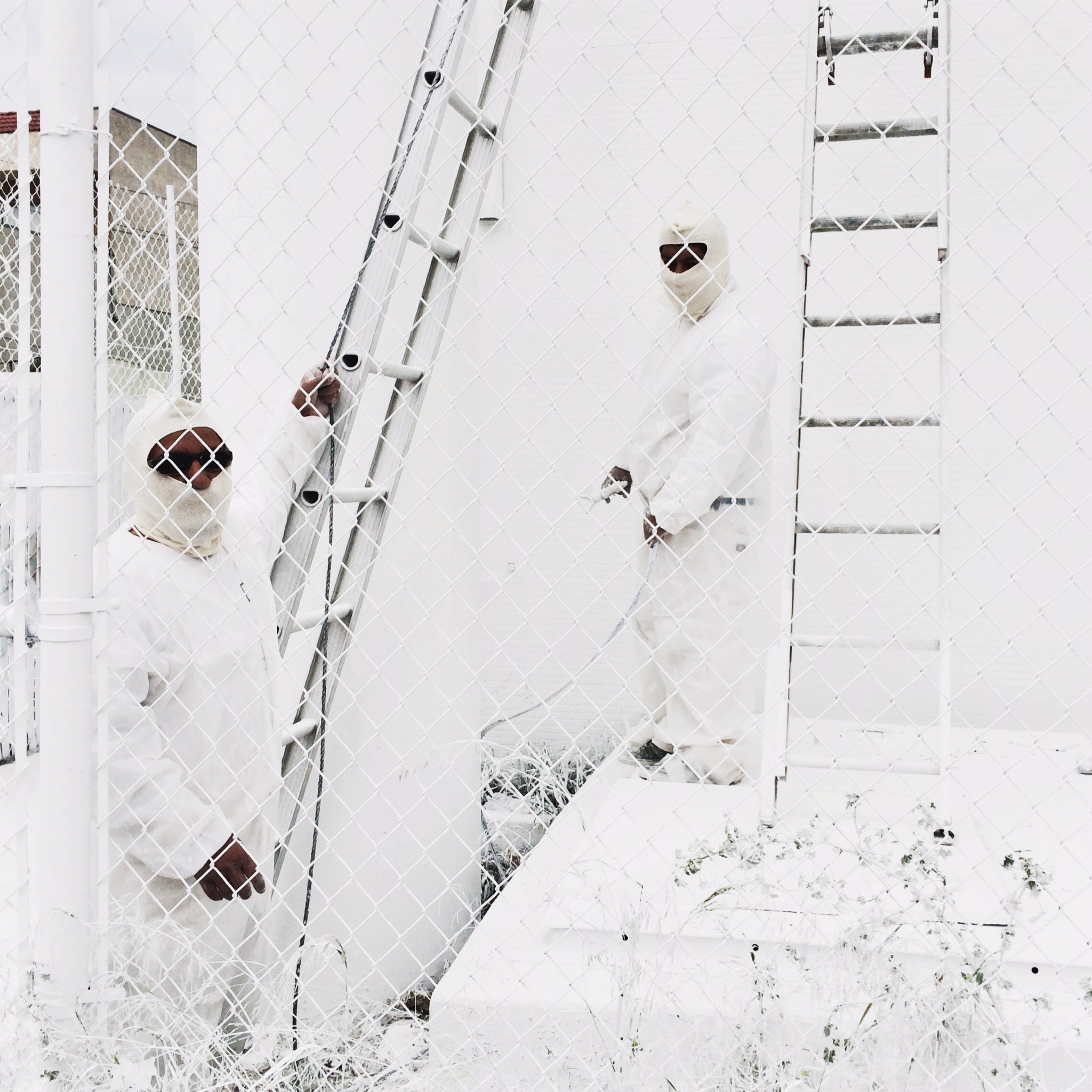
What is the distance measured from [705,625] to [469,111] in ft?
6.09

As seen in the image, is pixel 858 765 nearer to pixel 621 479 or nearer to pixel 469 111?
pixel 621 479

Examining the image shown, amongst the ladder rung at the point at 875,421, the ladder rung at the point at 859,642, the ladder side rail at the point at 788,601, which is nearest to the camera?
the ladder side rail at the point at 788,601

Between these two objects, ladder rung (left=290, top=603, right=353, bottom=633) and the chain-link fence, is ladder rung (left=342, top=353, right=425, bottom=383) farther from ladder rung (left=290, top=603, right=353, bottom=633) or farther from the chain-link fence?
ladder rung (left=290, top=603, right=353, bottom=633)

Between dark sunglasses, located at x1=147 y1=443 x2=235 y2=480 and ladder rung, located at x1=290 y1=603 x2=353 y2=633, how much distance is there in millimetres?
362

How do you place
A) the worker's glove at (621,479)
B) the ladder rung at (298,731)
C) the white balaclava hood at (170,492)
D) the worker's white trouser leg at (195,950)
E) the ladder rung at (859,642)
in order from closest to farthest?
the worker's white trouser leg at (195,950), the white balaclava hood at (170,492), the ladder rung at (298,731), the ladder rung at (859,642), the worker's glove at (621,479)

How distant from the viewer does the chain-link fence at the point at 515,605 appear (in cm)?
191

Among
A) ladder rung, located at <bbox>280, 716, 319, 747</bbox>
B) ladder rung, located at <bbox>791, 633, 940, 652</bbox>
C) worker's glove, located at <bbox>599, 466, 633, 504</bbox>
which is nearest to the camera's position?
ladder rung, located at <bbox>280, 716, 319, 747</bbox>

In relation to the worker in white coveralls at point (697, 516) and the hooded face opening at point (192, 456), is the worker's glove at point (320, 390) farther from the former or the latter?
the worker in white coveralls at point (697, 516)

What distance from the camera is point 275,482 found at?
250 cm

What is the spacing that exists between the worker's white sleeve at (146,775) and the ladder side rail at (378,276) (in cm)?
29

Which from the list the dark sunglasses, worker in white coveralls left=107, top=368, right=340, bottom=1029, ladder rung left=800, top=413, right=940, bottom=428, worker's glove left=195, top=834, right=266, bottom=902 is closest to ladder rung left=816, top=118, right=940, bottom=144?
ladder rung left=800, top=413, right=940, bottom=428

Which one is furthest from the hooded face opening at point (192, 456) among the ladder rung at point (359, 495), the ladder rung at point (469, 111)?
the ladder rung at point (469, 111)

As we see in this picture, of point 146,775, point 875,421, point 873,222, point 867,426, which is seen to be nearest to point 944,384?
point 875,421

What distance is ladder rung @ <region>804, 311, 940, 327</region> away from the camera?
241 cm
